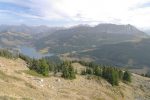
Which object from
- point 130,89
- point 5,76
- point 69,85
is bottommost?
point 130,89

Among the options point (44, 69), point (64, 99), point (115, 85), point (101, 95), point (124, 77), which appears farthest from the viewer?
point (124, 77)

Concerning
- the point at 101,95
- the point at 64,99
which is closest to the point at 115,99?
the point at 101,95

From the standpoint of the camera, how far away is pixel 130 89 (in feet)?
402

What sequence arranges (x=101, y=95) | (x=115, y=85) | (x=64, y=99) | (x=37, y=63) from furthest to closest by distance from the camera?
(x=115, y=85) → (x=37, y=63) → (x=101, y=95) → (x=64, y=99)

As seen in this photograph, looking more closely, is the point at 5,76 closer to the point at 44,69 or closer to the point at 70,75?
the point at 44,69

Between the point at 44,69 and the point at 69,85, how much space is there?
12.7 metres

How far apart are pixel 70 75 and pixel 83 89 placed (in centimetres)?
1431

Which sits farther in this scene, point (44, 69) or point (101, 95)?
point (44, 69)

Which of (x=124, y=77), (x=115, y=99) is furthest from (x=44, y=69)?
(x=124, y=77)

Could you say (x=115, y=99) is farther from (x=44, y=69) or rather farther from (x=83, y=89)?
(x=44, y=69)

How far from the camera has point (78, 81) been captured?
347ft

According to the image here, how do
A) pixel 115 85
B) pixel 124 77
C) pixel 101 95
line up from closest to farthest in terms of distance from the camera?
pixel 101 95 → pixel 115 85 → pixel 124 77

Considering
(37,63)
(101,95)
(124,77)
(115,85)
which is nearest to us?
(101,95)

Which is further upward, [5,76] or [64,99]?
[5,76]
